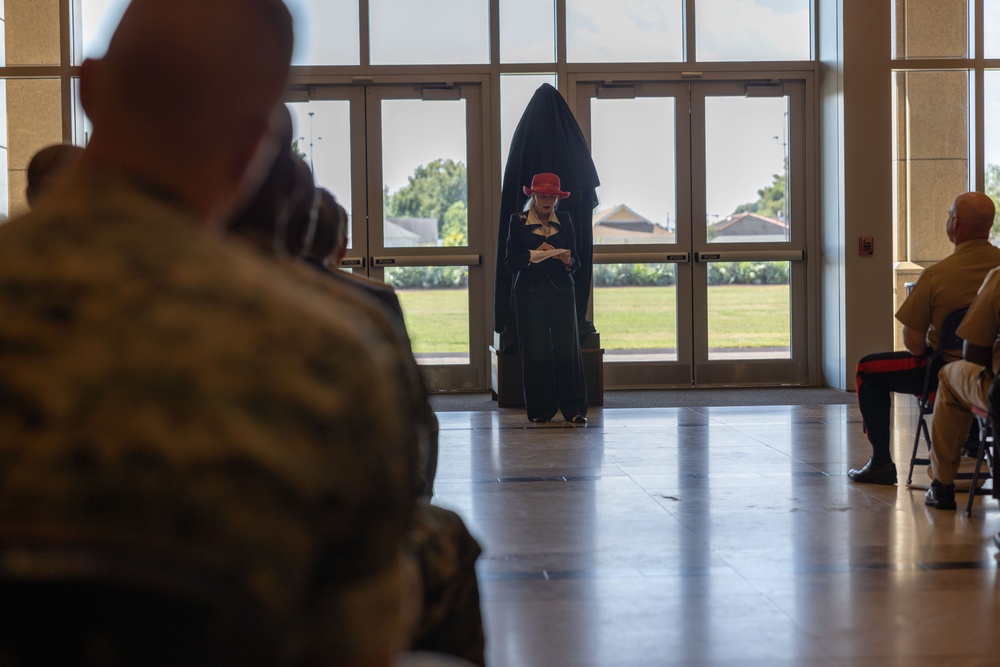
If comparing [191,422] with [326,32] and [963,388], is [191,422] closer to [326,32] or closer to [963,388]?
[963,388]

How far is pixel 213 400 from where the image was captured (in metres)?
0.68

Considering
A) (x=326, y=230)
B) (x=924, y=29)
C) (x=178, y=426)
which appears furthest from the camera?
Result: (x=924, y=29)

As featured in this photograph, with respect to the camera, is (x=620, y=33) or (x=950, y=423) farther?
(x=620, y=33)

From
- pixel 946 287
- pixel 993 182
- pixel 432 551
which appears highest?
pixel 993 182

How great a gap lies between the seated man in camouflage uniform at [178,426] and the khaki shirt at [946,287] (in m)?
4.22

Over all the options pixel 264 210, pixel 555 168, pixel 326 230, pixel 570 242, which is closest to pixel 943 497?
pixel 326 230

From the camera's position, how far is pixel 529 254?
23.2ft

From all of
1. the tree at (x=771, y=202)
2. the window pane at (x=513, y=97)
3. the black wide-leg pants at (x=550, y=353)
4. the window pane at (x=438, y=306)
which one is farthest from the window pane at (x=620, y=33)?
the black wide-leg pants at (x=550, y=353)

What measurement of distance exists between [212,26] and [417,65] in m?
8.77

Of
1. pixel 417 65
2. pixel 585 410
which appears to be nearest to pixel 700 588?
pixel 585 410

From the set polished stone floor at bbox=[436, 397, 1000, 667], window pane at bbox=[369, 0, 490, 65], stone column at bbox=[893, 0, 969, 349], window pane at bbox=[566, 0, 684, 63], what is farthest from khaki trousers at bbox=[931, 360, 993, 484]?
window pane at bbox=[369, 0, 490, 65]

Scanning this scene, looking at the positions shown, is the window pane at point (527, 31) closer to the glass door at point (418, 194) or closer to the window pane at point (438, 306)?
the glass door at point (418, 194)

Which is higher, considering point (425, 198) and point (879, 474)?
point (425, 198)

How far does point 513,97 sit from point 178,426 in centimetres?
892
